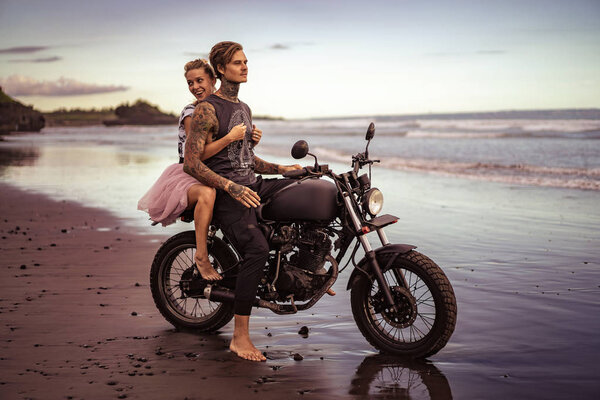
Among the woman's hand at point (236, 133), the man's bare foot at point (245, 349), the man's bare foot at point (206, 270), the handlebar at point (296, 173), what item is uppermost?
the woman's hand at point (236, 133)

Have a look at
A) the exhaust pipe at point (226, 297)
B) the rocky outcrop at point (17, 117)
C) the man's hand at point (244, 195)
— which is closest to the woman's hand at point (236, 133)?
the man's hand at point (244, 195)

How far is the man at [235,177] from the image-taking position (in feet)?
15.8

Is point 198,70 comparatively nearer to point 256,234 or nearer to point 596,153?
point 256,234

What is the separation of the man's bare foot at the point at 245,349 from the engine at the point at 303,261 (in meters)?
0.45

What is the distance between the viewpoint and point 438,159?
24516mm

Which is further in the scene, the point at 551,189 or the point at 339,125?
the point at 339,125

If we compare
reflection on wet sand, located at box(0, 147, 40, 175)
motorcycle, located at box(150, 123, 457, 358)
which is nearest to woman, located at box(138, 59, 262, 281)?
A: motorcycle, located at box(150, 123, 457, 358)

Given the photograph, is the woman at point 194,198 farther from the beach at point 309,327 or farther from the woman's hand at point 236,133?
the beach at point 309,327

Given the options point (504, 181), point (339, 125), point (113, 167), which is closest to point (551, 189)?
point (504, 181)

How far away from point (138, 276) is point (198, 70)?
241cm

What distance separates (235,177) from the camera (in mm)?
4984

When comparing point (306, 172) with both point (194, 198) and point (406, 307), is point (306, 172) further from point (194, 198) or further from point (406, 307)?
point (406, 307)

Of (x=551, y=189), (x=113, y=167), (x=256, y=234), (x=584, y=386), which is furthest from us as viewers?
(x=113, y=167)

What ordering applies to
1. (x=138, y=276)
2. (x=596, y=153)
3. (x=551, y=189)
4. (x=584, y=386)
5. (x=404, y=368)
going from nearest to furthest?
(x=584, y=386)
(x=404, y=368)
(x=138, y=276)
(x=551, y=189)
(x=596, y=153)
